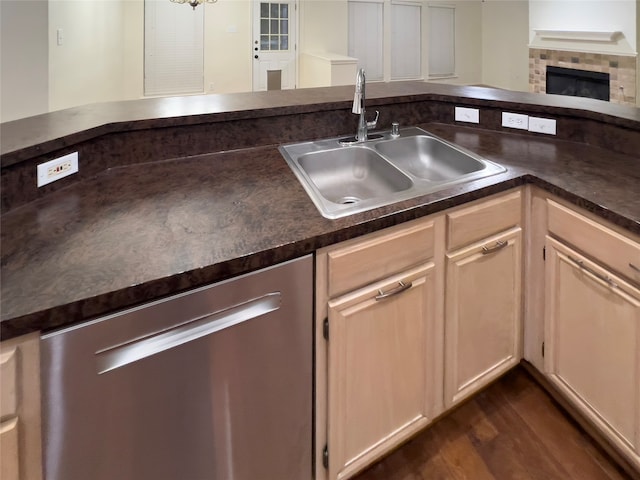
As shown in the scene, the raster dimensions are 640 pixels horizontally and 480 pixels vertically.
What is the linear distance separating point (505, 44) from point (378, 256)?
9288mm

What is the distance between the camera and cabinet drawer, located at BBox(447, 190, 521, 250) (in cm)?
136

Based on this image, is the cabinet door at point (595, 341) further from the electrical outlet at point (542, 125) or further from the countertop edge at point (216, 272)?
the electrical outlet at point (542, 125)

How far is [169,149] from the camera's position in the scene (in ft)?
5.15

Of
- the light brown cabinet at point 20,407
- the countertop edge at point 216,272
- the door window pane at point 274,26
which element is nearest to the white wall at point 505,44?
the door window pane at point 274,26

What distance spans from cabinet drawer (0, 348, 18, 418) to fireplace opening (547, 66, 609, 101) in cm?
734

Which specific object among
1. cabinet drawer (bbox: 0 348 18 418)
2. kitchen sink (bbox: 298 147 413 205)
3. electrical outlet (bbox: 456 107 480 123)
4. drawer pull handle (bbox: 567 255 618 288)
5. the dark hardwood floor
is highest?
electrical outlet (bbox: 456 107 480 123)

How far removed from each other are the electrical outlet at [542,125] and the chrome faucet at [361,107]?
0.71m

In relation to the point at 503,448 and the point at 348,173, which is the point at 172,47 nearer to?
the point at 348,173

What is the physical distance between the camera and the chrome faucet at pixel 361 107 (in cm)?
173

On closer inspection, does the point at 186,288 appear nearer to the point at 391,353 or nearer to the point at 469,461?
the point at 391,353

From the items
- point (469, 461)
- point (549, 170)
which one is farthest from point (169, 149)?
point (469, 461)

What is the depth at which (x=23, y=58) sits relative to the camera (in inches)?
126

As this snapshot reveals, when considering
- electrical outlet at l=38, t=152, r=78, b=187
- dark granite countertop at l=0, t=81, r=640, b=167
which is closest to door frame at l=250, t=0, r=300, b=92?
dark granite countertop at l=0, t=81, r=640, b=167

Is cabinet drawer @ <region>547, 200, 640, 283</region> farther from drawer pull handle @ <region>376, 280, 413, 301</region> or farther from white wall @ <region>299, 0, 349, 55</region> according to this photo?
white wall @ <region>299, 0, 349, 55</region>
